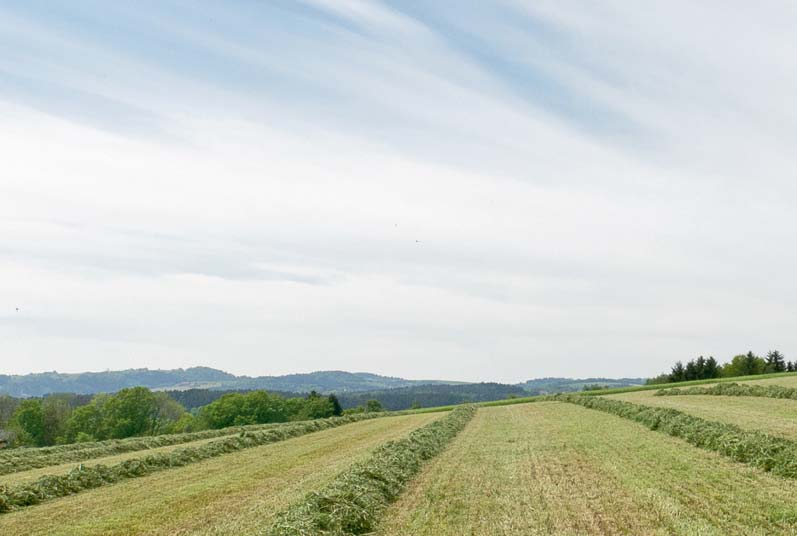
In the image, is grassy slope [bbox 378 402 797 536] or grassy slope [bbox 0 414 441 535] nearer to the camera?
grassy slope [bbox 378 402 797 536]

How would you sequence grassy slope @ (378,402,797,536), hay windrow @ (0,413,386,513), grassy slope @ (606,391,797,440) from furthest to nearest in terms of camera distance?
1. grassy slope @ (606,391,797,440)
2. hay windrow @ (0,413,386,513)
3. grassy slope @ (378,402,797,536)

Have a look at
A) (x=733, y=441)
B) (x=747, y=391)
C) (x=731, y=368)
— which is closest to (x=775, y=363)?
(x=731, y=368)

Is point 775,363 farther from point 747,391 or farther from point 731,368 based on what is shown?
point 747,391

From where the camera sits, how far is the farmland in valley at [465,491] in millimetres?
12641

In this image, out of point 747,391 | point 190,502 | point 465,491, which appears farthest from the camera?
point 747,391

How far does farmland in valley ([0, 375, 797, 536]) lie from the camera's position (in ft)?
41.5

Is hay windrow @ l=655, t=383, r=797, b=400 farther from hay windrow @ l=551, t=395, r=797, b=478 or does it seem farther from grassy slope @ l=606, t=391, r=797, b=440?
hay windrow @ l=551, t=395, r=797, b=478

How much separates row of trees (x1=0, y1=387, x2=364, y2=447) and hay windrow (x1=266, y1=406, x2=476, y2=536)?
85.1 metres

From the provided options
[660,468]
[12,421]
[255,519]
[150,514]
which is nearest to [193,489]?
[150,514]

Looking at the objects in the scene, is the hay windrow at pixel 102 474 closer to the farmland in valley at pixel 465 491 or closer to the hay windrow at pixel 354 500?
the farmland in valley at pixel 465 491

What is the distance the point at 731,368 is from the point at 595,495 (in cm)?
13619

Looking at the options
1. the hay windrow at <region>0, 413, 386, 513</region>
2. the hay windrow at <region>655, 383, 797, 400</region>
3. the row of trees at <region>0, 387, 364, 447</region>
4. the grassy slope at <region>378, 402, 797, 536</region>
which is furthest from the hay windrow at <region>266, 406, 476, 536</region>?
the row of trees at <region>0, 387, 364, 447</region>

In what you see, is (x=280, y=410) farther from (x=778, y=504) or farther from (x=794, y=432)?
(x=778, y=504)

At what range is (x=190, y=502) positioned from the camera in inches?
658
